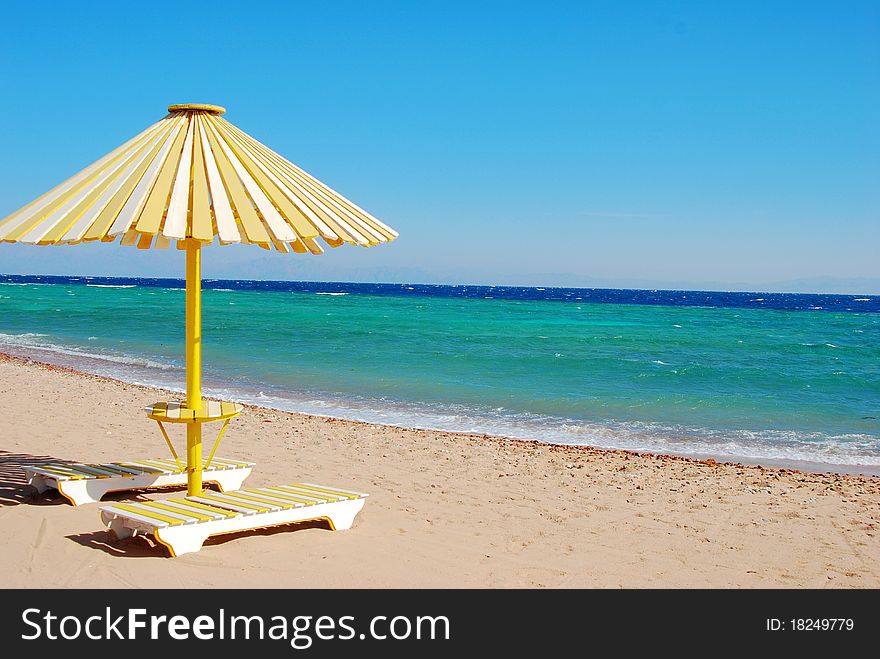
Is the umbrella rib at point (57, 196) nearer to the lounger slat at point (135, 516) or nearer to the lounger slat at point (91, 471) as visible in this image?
the lounger slat at point (135, 516)

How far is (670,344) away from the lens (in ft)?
101

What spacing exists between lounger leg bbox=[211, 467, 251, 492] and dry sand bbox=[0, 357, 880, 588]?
0.50m

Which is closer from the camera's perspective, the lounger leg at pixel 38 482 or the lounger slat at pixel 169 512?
the lounger slat at pixel 169 512

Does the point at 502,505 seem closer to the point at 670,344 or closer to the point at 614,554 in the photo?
the point at 614,554

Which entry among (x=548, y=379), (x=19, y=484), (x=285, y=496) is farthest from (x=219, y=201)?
(x=548, y=379)

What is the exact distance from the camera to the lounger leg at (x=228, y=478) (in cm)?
676

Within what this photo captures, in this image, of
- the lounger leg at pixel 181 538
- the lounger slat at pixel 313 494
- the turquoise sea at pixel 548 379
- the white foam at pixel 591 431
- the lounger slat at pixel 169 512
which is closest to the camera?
the lounger leg at pixel 181 538

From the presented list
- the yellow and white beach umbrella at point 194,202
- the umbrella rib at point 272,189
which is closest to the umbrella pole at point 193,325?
the yellow and white beach umbrella at point 194,202

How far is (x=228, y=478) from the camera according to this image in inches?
270

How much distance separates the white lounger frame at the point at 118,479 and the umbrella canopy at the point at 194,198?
2186 millimetres

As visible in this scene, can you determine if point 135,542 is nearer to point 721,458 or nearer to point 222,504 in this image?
point 222,504

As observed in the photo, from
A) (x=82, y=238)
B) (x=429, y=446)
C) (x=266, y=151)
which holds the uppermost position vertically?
(x=266, y=151)
